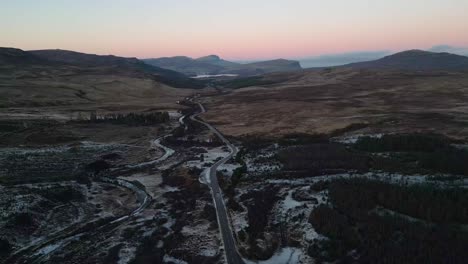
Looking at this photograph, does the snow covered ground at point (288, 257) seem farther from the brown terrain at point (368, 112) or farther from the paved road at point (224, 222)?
the brown terrain at point (368, 112)

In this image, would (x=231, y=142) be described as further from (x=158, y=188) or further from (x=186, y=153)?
(x=158, y=188)

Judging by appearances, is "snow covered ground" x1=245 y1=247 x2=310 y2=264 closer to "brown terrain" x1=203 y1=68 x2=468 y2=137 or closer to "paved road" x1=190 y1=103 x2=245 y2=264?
"paved road" x1=190 y1=103 x2=245 y2=264

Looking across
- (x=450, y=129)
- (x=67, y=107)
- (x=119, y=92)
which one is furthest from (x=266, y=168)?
(x=119, y=92)

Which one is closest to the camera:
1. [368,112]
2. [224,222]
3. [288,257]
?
[288,257]

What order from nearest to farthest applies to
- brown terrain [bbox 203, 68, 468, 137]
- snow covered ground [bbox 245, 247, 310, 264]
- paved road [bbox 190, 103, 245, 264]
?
snow covered ground [bbox 245, 247, 310, 264] → paved road [bbox 190, 103, 245, 264] → brown terrain [bbox 203, 68, 468, 137]

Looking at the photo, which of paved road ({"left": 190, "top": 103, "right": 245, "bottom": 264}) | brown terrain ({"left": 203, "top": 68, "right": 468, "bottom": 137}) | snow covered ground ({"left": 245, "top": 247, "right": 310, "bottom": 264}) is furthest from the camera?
brown terrain ({"left": 203, "top": 68, "right": 468, "bottom": 137})

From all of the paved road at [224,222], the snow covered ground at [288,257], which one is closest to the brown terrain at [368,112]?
the paved road at [224,222]

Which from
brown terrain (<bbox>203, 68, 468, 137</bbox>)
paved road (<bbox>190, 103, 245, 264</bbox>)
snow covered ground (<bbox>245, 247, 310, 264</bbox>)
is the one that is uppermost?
brown terrain (<bbox>203, 68, 468, 137</bbox>)

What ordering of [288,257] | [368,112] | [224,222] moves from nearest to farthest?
[288,257] → [224,222] → [368,112]

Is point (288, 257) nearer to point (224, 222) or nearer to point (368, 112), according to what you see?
point (224, 222)

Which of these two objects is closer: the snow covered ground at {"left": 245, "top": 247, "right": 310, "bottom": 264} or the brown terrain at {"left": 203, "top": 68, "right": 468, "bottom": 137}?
the snow covered ground at {"left": 245, "top": 247, "right": 310, "bottom": 264}

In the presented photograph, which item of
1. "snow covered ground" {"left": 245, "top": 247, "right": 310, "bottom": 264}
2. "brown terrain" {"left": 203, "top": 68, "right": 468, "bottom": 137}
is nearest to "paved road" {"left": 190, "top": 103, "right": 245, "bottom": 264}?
"snow covered ground" {"left": 245, "top": 247, "right": 310, "bottom": 264}

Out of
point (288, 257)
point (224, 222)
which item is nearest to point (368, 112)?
point (224, 222)
